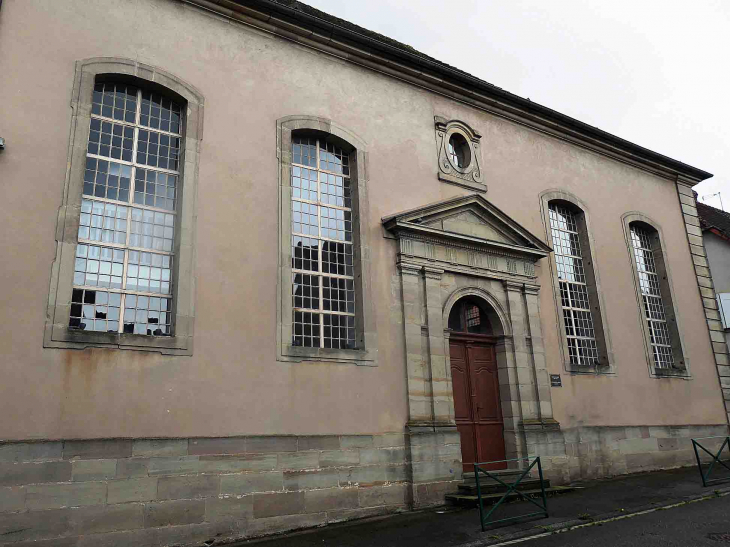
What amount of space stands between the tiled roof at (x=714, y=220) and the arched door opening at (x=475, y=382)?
1026 cm

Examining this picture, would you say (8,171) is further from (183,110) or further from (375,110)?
(375,110)

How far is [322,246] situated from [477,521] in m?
4.38

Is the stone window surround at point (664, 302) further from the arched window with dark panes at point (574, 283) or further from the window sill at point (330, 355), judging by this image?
the window sill at point (330, 355)

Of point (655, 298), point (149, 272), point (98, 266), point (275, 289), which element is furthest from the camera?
point (655, 298)

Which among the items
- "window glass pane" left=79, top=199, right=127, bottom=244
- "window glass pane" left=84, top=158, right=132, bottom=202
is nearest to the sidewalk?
"window glass pane" left=79, top=199, right=127, bottom=244

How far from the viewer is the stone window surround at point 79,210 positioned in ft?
22.1

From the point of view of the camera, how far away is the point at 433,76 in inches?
427

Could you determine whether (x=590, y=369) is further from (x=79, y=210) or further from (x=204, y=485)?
(x=79, y=210)

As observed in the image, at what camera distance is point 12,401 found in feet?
20.5

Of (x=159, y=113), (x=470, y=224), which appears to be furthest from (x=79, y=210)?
(x=470, y=224)

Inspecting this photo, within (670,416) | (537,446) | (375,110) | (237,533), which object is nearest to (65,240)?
(237,533)

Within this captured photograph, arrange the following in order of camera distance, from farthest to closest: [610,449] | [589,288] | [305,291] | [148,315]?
1. [589,288]
2. [610,449]
3. [305,291]
4. [148,315]

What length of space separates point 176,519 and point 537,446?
588 centimetres

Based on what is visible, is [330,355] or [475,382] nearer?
[330,355]
